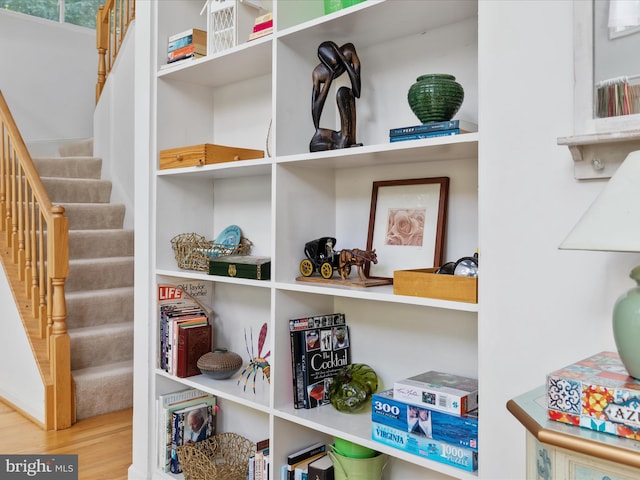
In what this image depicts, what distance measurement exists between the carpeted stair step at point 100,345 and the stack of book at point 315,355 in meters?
2.16

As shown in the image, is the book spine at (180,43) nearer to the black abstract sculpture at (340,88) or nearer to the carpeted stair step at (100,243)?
the black abstract sculpture at (340,88)

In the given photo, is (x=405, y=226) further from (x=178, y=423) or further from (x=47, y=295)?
(x=47, y=295)

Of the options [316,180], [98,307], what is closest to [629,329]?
[316,180]

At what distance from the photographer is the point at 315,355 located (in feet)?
6.10

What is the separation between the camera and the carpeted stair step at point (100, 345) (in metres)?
3.49

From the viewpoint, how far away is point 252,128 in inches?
94.9

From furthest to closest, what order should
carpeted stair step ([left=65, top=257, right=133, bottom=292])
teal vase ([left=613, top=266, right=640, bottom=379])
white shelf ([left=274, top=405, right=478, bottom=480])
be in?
carpeted stair step ([left=65, top=257, right=133, bottom=292])
white shelf ([left=274, top=405, right=478, bottom=480])
teal vase ([left=613, top=266, right=640, bottom=379])

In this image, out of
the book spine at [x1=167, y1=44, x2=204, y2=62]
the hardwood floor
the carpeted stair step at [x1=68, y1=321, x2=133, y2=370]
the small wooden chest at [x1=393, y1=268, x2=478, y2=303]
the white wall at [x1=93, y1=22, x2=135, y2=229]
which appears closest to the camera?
the small wooden chest at [x1=393, y1=268, x2=478, y2=303]

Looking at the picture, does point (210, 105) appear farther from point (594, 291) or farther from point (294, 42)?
point (594, 291)

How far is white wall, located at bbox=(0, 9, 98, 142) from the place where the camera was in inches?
211

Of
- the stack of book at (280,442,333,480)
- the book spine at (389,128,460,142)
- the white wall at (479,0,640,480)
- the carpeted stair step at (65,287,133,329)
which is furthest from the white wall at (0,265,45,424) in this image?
the white wall at (479,0,640,480)

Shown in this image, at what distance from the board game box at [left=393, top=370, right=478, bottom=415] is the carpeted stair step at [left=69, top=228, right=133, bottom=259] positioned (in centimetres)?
327

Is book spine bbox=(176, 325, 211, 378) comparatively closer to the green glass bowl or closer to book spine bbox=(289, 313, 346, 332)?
book spine bbox=(289, 313, 346, 332)

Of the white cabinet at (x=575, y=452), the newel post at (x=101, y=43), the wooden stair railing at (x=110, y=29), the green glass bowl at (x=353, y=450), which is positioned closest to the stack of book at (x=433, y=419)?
the green glass bowl at (x=353, y=450)
